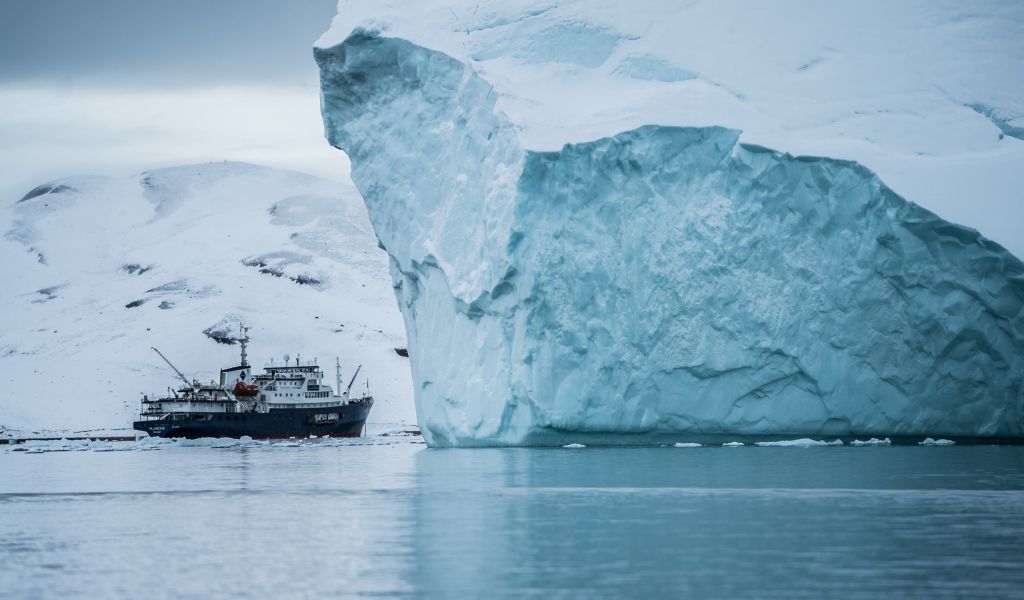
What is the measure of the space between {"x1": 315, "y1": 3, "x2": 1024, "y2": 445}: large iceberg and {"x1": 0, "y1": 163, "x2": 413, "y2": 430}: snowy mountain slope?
33.2 metres

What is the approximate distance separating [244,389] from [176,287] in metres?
40.0

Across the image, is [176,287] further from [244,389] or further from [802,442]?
[802,442]

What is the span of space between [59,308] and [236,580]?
82.0m

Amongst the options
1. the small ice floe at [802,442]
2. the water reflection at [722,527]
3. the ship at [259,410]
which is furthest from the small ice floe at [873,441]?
the ship at [259,410]

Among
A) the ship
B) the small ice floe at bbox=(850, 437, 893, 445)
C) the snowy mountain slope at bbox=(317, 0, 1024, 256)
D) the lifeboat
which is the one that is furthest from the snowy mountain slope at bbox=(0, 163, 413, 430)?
the small ice floe at bbox=(850, 437, 893, 445)

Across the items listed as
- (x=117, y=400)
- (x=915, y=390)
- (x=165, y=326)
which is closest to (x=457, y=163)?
(x=915, y=390)

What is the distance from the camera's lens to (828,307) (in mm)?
24203

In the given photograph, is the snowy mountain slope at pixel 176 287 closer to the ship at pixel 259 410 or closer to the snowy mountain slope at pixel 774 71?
the ship at pixel 259 410

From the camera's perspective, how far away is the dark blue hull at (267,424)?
153 feet

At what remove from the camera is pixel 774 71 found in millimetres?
27078

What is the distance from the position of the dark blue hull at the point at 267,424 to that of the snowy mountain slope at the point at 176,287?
8.52 meters

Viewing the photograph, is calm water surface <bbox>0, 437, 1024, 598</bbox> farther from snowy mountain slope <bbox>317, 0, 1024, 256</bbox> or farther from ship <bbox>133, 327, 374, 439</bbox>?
ship <bbox>133, 327, 374, 439</bbox>

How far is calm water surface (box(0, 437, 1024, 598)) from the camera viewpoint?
393 inches

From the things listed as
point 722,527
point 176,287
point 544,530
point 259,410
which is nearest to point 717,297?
point 722,527
